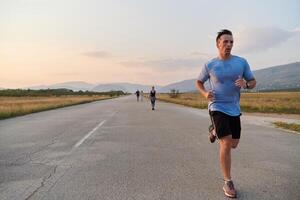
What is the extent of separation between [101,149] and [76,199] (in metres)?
4.53

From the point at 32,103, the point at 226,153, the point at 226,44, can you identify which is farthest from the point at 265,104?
the point at 226,44

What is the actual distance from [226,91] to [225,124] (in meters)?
0.44

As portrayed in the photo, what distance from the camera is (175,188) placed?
18.6 ft

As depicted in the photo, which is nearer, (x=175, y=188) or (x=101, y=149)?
(x=175, y=188)

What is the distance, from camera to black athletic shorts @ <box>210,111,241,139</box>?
5391 millimetres

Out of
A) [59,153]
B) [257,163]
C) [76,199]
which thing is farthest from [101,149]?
[76,199]

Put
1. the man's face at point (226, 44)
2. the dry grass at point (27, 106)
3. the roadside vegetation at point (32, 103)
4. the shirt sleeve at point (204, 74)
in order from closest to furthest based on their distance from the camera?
1. the man's face at point (226, 44)
2. the shirt sleeve at point (204, 74)
3. the dry grass at point (27, 106)
4. the roadside vegetation at point (32, 103)

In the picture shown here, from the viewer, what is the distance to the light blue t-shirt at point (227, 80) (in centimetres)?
542

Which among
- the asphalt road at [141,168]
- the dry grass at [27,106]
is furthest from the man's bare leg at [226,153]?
the dry grass at [27,106]

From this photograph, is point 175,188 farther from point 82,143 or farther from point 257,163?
point 82,143

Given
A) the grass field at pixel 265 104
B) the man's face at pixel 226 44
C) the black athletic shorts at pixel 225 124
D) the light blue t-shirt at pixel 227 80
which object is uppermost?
the man's face at pixel 226 44

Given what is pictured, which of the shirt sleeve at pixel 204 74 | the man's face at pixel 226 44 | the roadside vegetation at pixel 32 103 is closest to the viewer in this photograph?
the man's face at pixel 226 44

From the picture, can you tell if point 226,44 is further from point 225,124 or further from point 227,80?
point 225,124

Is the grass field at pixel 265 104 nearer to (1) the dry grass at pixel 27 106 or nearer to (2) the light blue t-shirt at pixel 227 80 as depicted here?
(1) the dry grass at pixel 27 106
